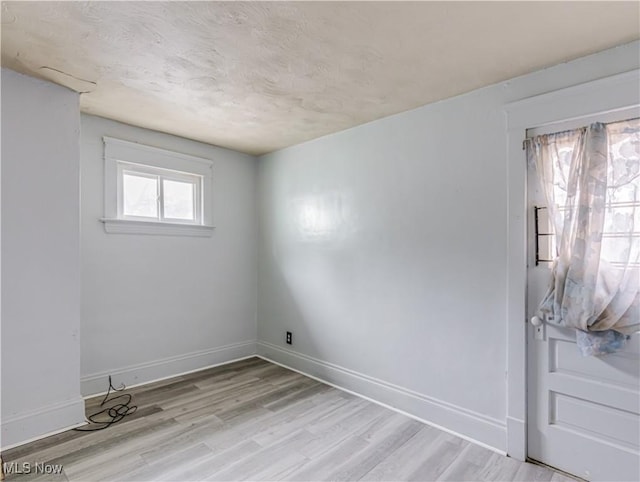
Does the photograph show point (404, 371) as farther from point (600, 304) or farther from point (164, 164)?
A: point (164, 164)

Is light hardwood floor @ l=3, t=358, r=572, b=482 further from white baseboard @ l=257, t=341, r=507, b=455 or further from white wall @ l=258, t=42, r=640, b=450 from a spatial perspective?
white wall @ l=258, t=42, r=640, b=450

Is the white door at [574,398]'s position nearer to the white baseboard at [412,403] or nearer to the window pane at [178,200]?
the white baseboard at [412,403]

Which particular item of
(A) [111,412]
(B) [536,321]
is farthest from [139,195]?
(B) [536,321]

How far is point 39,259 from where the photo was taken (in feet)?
7.32

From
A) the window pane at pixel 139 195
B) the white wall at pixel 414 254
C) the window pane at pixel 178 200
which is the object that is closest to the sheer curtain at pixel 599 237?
the white wall at pixel 414 254

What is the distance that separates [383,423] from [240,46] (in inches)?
102

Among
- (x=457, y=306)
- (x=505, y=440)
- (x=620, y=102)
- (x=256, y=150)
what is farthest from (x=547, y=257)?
(x=256, y=150)

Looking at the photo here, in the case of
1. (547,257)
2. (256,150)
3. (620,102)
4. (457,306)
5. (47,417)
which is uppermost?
(256,150)

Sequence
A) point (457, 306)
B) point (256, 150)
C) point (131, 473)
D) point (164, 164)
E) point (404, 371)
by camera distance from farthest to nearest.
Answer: point (256, 150) < point (164, 164) < point (404, 371) < point (457, 306) < point (131, 473)

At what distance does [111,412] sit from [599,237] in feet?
11.1

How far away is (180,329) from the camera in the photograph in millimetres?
3426

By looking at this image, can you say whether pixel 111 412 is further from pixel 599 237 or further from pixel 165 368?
pixel 599 237

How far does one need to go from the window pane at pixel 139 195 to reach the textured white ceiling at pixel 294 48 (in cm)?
69

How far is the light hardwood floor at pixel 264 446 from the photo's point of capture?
6.38 feet
